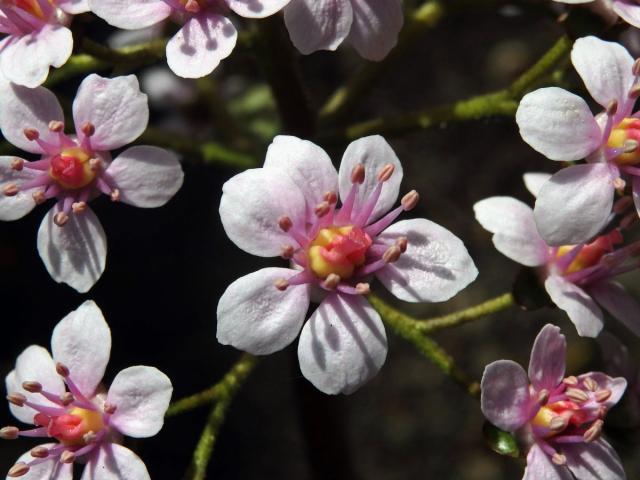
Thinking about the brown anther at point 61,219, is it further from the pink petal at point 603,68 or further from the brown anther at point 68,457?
the pink petal at point 603,68

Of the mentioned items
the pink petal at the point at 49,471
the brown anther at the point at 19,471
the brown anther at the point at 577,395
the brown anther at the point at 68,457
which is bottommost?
the brown anther at the point at 577,395

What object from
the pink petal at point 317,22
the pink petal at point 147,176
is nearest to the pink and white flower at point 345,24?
the pink petal at point 317,22

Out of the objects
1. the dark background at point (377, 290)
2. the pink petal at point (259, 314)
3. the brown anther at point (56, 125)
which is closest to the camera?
the pink petal at point (259, 314)

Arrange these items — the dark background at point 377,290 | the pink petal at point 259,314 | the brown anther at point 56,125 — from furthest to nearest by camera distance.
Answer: the dark background at point 377,290, the brown anther at point 56,125, the pink petal at point 259,314

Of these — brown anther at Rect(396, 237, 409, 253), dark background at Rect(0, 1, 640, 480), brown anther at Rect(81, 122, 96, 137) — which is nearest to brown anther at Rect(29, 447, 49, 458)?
brown anther at Rect(81, 122, 96, 137)

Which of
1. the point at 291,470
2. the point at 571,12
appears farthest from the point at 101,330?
the point at 291,470

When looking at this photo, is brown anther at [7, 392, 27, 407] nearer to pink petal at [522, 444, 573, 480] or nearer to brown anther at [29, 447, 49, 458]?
brown anther at [29, 447, 49, 458]
